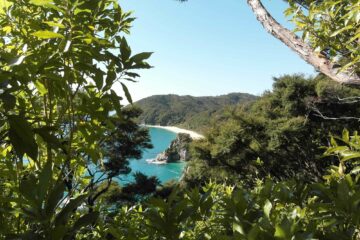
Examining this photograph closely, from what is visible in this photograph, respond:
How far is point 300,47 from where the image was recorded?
242 cm

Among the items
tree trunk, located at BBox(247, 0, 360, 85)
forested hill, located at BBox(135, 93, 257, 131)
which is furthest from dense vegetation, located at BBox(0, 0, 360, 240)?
forested hill, located at BBox(135, 93, 257, 131)

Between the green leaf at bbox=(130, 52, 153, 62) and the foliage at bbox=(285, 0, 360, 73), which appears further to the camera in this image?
the foliage at bbox=(285, 0, 360, 73)

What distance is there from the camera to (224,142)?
59.7 ft

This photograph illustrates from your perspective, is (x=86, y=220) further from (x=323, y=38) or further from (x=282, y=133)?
(x=282, y=133)

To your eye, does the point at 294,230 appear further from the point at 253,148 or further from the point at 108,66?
the point at 253,148

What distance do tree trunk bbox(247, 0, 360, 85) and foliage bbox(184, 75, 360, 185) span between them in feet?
44.0

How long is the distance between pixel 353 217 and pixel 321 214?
150 millimetres

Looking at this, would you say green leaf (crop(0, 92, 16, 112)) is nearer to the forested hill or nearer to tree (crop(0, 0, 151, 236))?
tree (crop(0, 0, 151, 236))

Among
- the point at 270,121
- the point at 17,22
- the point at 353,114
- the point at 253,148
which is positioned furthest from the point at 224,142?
the point at 17,22

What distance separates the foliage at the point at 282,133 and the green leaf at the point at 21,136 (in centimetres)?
1543

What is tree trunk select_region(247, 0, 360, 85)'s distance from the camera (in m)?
2.17

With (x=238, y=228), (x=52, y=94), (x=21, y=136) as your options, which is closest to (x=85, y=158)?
(x=52, y=94)

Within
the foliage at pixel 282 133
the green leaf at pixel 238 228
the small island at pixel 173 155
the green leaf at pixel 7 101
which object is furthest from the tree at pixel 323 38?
the small island at pixel 173 155

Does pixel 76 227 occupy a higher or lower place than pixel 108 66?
lower
